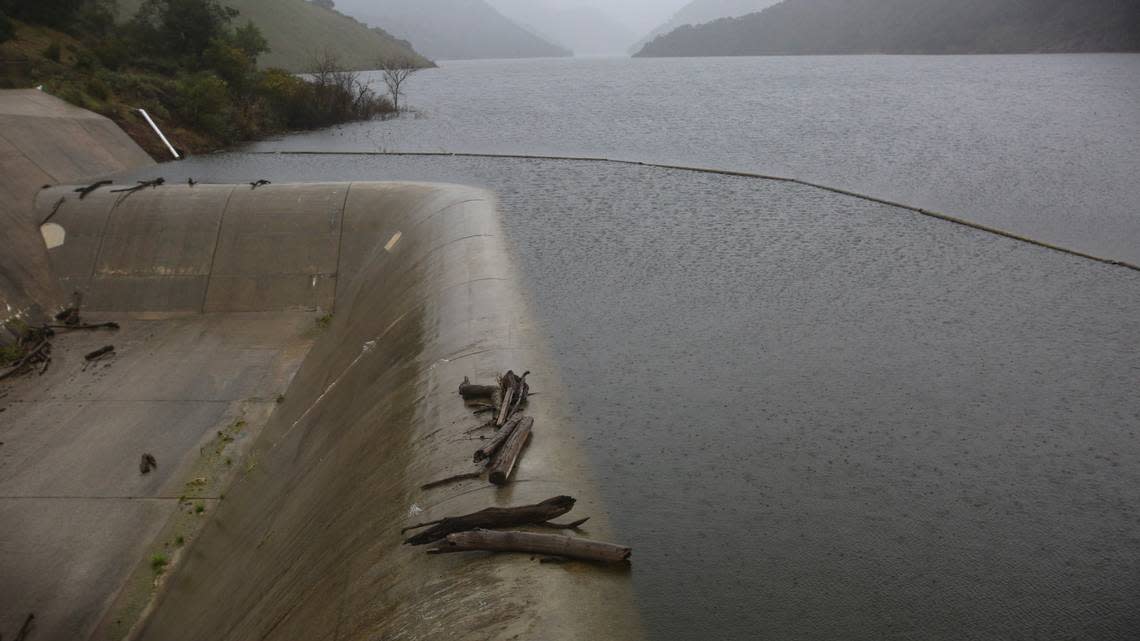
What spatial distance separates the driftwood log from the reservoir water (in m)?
0.98

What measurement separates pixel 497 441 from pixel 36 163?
1953 centimetres

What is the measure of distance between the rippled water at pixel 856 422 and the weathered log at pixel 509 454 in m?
1.08

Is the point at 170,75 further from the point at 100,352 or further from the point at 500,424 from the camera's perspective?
the point at 500,424

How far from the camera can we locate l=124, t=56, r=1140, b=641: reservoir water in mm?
7125

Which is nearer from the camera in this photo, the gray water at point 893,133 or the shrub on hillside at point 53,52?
the gray water at point 893,133

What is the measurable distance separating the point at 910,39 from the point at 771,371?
4111 inches

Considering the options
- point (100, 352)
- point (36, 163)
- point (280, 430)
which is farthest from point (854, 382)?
point (36, 163)

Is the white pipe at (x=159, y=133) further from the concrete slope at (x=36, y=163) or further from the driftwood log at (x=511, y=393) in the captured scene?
the driftwood log at (x=511, y=393)

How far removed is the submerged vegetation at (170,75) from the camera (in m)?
28.9

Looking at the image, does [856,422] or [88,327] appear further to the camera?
[88,327]

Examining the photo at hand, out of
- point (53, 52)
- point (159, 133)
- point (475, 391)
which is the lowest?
point (475, 391)

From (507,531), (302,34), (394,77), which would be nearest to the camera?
(507,531)

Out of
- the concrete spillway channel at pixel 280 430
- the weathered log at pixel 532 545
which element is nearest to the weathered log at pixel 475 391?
the concrete spillway channel at pixel 280 430

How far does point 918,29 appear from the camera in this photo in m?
99.7
